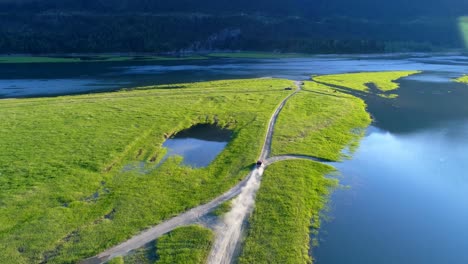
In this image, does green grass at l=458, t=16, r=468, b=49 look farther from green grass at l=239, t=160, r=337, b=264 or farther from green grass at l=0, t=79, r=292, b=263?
green grass at l=239, t=160, r=337, b=264

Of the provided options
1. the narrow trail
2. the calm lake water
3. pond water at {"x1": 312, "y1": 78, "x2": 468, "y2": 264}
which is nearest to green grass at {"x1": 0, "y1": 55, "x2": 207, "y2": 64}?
the calm lake water

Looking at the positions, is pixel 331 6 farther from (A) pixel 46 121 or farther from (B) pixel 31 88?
(A) pixel 46 121

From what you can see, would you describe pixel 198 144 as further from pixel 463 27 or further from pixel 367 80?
pixel 463 27

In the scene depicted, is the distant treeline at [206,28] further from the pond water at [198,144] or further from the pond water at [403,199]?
the pond water at [198,144]

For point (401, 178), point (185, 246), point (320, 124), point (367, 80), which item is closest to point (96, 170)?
point (185, 246)

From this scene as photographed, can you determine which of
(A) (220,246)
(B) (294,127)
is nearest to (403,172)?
(B) (294,127)

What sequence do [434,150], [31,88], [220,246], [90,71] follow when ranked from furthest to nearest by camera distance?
[90,71]
[31,88]
[434,150]
[220,246]
